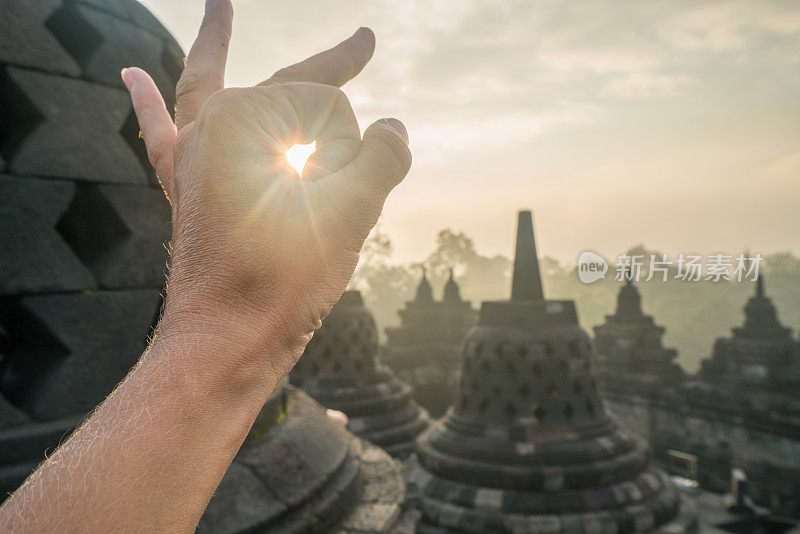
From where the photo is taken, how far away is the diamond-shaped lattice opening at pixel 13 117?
1.77 m

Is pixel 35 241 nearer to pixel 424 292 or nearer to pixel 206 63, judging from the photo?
pixel 206 63

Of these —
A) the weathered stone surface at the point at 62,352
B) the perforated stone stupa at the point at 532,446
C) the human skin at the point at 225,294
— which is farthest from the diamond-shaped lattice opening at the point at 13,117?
the perforated stone stupa at the point at 532,446

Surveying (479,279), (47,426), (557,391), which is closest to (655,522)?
(557,391)

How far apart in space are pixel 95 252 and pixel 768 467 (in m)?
12.5

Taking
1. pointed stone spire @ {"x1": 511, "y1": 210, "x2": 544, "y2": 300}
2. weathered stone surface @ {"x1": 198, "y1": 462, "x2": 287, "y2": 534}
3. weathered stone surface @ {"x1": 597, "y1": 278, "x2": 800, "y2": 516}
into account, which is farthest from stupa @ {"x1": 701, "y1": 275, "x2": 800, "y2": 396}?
weathered stone surface @ {"x1": 198, "y1": 462, "x2": 287, "y2": 534}

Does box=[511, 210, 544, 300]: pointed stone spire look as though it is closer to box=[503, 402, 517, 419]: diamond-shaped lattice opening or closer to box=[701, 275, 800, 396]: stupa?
box=[503, 402, 517, 419]: diamond-shaped lattice opening

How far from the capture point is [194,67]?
4.42 feet

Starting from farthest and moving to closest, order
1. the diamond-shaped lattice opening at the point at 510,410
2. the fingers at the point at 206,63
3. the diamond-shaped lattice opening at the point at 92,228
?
the diamond-shaped lattice opening at the point at 510,410
the diamond-shaped lattice opening at the point at 92,228
the fingers at the point at 206,63

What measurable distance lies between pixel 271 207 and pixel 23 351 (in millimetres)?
1449

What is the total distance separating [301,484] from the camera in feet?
7.45

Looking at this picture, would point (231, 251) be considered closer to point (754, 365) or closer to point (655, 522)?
point (655, 522)

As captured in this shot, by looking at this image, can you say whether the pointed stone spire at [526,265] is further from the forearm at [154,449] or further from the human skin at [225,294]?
the forearm at [154,449]

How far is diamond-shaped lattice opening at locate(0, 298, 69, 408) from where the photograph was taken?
70.1 inches

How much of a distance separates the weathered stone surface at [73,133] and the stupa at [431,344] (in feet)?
46.4
